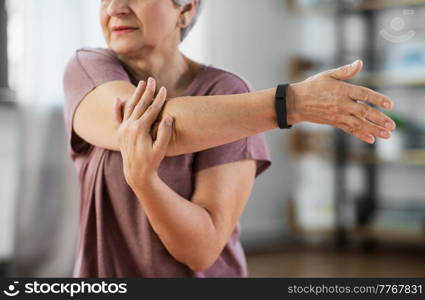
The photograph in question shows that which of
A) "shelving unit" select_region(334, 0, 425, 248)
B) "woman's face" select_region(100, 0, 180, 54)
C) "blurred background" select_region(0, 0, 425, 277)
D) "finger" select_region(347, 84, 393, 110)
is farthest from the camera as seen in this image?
"shelving unit" select_region(334, 0, 425, 248)

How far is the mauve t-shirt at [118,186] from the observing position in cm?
63

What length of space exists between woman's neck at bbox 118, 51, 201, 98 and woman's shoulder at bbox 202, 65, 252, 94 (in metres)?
0.02

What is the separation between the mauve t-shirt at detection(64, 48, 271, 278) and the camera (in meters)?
0.63

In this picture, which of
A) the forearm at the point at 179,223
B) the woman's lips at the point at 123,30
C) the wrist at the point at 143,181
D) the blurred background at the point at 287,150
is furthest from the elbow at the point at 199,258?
the blurred background at the point at 287,150

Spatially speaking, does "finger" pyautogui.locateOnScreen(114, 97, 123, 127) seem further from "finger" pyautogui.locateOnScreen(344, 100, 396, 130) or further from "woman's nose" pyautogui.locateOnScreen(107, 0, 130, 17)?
"finger" pyautogui.locateOnScreen(344, 100, 396, 130)

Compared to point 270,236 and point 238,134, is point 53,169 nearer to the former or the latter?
point 270,236

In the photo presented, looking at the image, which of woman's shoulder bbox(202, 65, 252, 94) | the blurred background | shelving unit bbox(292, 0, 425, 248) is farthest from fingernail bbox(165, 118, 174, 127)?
shelving unit bbox(292, 0, 425, 248)

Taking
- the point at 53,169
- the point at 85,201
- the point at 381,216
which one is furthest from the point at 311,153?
the point at 85,201

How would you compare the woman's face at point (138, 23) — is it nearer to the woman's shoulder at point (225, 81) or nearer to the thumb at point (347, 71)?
the woman's shoulder at point (225, 81)

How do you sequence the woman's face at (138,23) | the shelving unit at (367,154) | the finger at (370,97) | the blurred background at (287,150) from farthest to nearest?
Result: 1. the shelving unit at (367,154)
2. the blurred background at (287,150)
3. the woman's face at (138,23)
4. the finger at (370,97)

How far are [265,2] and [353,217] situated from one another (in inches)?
38.7

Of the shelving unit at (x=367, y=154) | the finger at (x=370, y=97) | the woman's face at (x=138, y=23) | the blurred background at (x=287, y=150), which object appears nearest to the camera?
the finger at (x=370, y=97)

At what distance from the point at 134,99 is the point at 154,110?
2 cm

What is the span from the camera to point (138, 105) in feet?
1.75
